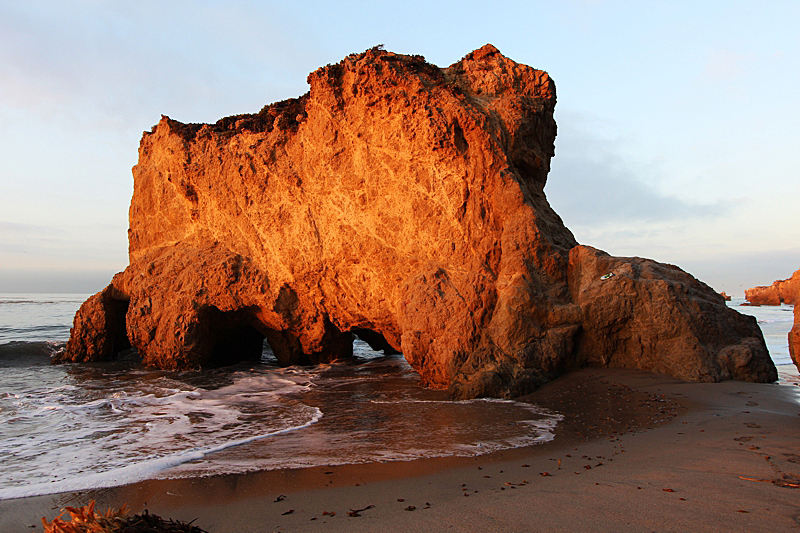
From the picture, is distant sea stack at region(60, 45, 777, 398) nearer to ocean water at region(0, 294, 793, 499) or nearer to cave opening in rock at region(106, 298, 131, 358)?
cave opening in rock at region(106, 298, 131, 358)

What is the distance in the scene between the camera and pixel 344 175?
10.6m

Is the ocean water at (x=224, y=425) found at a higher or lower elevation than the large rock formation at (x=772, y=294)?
lower

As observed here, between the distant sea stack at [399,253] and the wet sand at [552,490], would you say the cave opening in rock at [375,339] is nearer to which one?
the distant sea stack at [399,253]

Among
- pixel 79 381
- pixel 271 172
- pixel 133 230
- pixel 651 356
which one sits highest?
pixel 271 172

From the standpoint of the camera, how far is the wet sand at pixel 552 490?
287cm

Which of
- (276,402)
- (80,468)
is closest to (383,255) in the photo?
(276,402)

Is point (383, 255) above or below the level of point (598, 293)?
above

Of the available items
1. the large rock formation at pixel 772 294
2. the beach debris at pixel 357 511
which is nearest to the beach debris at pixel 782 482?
the beach debris at pixel 357 511

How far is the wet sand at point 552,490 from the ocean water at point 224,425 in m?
0.37

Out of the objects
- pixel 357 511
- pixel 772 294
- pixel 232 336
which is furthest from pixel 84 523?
pixel 772 294

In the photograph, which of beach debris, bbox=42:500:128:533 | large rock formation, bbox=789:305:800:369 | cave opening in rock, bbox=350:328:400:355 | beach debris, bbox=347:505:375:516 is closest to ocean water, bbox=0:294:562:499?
beach debris, bbox=347:505:375:516

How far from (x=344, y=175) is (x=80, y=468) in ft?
23.8

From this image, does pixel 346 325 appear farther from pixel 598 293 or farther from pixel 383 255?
pixel 598 293

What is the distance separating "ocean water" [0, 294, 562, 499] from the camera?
4723 millimetres
